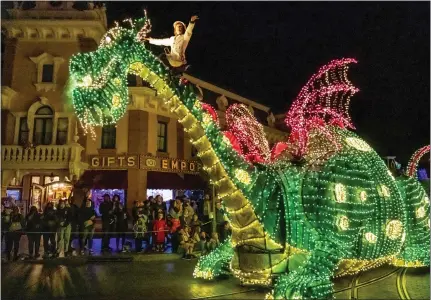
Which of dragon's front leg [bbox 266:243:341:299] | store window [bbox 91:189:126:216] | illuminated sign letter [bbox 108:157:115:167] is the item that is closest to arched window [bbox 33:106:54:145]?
illuminated sign letter [bbox 108:157:115:167]

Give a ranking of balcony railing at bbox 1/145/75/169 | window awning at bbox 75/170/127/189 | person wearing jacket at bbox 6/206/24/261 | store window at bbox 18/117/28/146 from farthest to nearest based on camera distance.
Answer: window awning at bbox 75/170/127/189 → store window at bbox 18/117/28/146 → balcony railing at bbox 1/145/75/169 → person wearing jacket at bbox 6/206/24/261

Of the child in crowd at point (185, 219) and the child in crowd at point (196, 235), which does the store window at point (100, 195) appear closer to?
the child in crowd at point (185, 219)

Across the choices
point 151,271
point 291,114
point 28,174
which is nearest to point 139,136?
point 28,174

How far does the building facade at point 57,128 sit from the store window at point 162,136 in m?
0.67

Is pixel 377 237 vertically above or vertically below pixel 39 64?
below

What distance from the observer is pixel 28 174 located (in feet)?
58.0

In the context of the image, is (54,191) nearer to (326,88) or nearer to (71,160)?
(71,160)

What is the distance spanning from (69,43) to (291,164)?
47.5 feet

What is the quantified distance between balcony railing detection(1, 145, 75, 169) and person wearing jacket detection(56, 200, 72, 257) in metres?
6.71

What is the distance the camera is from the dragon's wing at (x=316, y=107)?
21.9ft

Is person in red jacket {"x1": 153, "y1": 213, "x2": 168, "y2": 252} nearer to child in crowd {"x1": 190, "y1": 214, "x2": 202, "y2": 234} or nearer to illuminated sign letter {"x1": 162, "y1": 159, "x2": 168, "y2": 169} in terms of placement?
child in crowd {"x1": 190, "y1": 214, "x2": 202, "y2": 234}

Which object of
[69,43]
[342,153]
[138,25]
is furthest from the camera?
[69,43]

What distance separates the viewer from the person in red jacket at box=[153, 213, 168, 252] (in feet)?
37.0

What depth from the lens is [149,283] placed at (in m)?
7.25
